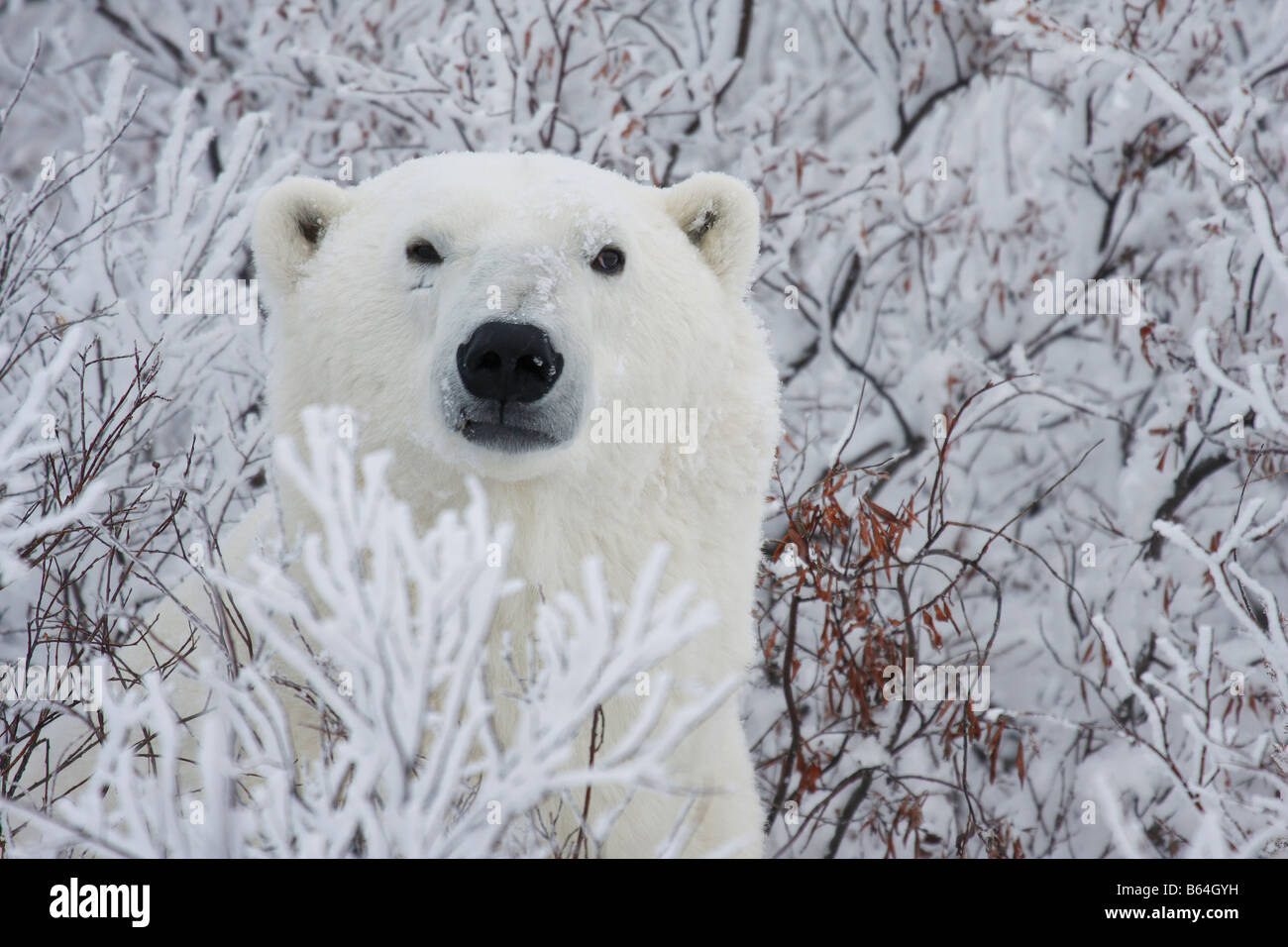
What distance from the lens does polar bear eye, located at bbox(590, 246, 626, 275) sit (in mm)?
2348

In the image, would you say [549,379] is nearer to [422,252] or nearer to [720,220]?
[422,252]

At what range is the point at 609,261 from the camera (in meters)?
2.36

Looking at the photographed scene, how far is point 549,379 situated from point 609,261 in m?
0.41

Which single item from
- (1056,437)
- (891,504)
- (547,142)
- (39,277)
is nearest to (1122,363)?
(1056,437)

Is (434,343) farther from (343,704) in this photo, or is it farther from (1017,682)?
(1017,682)

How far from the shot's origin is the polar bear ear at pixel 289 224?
7.99ft

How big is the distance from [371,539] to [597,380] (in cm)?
105

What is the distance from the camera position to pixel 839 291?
16.3 feet

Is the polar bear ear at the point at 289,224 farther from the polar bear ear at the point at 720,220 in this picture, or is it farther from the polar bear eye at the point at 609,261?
the polar bear ear at the point at 720,220

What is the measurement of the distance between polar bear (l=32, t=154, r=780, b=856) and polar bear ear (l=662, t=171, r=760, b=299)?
0.11 meters
